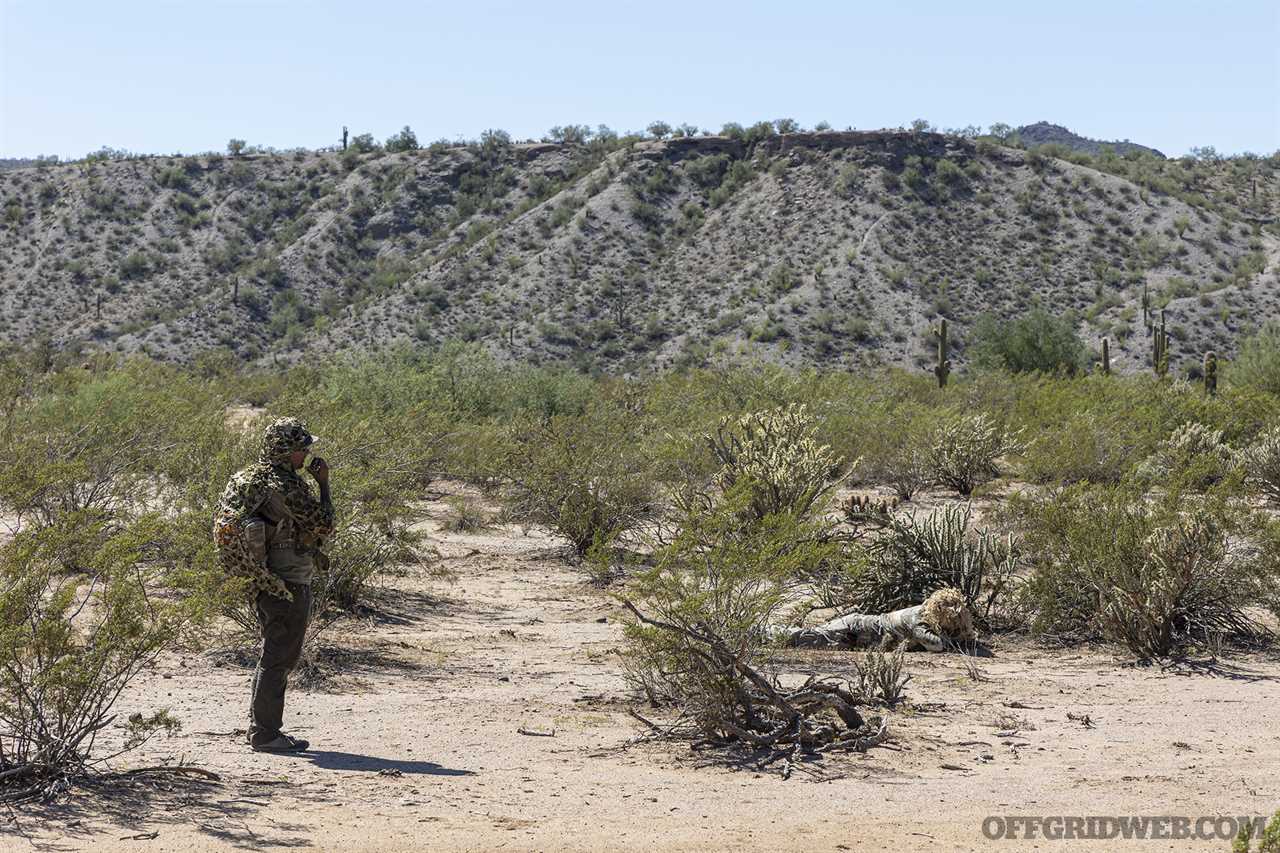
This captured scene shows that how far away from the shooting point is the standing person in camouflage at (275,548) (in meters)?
7.16

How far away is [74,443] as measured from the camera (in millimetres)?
14273

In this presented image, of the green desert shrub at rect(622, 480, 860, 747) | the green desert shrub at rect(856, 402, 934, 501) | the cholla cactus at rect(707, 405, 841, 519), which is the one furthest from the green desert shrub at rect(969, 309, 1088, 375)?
the green desert shrub at rect(622, 480, 860, 747)

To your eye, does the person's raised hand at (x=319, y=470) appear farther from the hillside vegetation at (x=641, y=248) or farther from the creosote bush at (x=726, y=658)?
the hillside vegetation at (x=641, y=248)

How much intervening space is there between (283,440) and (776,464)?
781cm

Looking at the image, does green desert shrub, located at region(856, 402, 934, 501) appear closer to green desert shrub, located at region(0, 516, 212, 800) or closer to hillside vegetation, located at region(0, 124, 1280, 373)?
green desert shrub, located at region(0, 516, 212, 800)

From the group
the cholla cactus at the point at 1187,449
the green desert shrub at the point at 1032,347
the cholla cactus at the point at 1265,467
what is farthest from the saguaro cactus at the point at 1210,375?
the green desert shrub at the point at 1032,347

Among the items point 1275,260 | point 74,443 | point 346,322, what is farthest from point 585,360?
point 74,443

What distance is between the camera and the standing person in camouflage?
7.16m

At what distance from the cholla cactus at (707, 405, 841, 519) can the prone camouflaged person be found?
279 centimetres

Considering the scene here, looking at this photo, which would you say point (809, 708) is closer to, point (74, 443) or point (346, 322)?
point (74, 443)

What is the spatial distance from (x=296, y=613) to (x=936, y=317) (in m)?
51.2

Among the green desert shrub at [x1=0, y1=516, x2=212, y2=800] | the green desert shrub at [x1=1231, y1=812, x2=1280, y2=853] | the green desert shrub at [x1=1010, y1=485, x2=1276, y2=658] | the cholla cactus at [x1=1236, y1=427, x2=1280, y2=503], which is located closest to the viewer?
the green desert shrub at [x1=1231, y1=812, x2=1280, y2=853]

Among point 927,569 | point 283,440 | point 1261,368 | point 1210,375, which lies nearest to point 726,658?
point 283,440

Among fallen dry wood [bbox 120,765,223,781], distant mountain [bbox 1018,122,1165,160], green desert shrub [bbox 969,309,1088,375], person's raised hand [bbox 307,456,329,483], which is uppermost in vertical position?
distant mountain [bbox 1018,122,1165,160]
